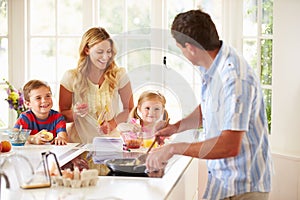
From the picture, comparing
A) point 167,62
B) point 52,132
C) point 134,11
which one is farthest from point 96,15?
point 52,132

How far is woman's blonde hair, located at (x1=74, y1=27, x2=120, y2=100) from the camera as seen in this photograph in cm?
352

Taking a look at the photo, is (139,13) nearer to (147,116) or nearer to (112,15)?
(112,15)

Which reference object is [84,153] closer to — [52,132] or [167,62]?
[52,132]

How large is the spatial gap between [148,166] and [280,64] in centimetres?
185

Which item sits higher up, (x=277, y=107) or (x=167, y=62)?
(x=167, y=62)

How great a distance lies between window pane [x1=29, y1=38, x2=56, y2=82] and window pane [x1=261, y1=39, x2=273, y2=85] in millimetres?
1713

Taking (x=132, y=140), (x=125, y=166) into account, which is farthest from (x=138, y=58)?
(x=125, y=166)

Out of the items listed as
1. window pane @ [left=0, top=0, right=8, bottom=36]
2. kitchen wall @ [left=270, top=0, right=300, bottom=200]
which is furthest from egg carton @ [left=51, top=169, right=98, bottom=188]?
window pane @ [left=0, top=0, right=8, bottom=36]

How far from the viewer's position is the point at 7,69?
4.77 m

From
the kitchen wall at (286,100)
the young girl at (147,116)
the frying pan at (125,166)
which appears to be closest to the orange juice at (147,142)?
the young girl at (147,116)

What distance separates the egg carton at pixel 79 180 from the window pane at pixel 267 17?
2294mm

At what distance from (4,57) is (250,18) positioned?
80.2 inches

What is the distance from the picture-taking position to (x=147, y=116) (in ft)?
11.3

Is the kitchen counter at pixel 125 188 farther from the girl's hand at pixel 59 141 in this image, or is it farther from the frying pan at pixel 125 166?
the girl's hand at pixel 59 141
